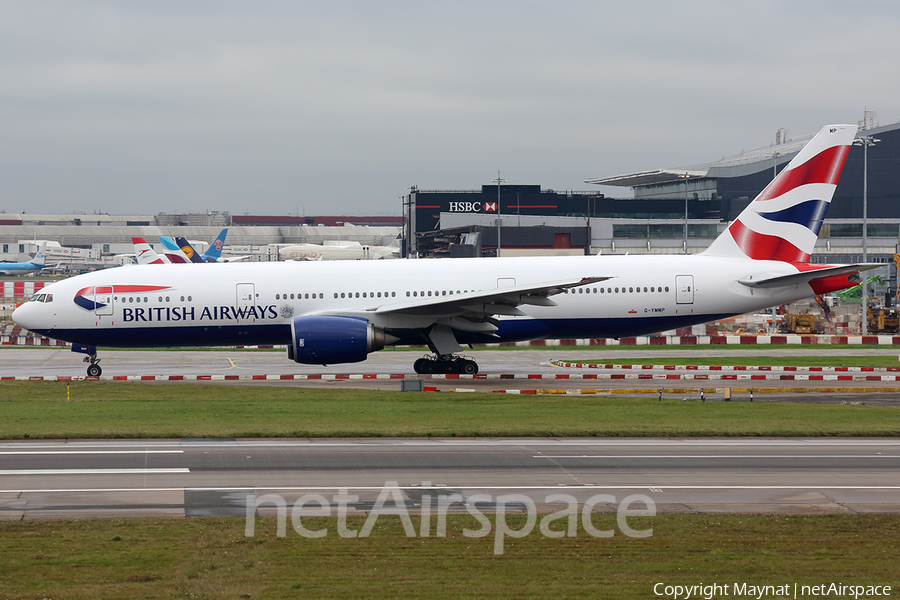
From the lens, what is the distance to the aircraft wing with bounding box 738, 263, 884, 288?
2958 cm

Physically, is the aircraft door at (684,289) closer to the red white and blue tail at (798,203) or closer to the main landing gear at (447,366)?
the red white and blue tail at (798,203)

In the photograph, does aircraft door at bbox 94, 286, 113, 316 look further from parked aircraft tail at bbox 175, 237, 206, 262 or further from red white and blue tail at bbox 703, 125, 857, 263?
parked aircraft tail at bbox 175, 237, 206, 262

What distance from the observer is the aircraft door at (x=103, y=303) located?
31141 mm

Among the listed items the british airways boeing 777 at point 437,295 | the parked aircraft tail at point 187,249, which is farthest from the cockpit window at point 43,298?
the parked aircraft tail at point 187,249

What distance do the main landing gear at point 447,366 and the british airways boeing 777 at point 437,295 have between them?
0.04m

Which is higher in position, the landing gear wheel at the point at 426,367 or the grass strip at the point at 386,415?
the landing gear wheel at the point at 426,367

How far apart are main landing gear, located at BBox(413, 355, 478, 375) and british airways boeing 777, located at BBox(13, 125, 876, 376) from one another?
0.04 meters

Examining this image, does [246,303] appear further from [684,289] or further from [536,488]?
[536,488]

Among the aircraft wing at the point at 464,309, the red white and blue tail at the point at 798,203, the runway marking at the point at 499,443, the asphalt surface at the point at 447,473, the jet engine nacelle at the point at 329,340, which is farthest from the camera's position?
the red white and blue tail at the point at 798,203

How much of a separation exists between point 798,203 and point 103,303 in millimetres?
25101

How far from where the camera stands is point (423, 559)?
→ 34.9ft

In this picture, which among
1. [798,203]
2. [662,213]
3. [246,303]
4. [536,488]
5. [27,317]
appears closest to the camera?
[536,488]

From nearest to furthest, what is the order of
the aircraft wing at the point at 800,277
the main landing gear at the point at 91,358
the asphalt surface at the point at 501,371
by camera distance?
the asphalt surface at the point at 501,371 < the aircraft wing at the point at 800,277 < the main landing gear at the point at 91,358

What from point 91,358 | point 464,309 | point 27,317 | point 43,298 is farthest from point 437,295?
point 27,317
